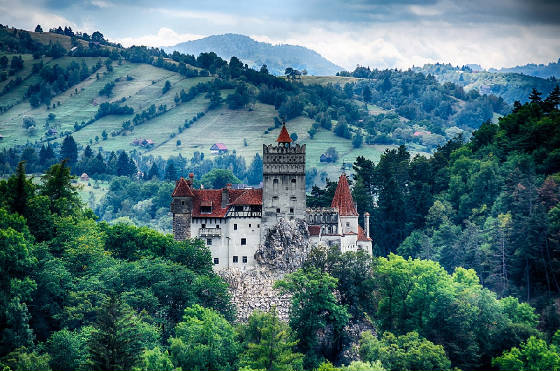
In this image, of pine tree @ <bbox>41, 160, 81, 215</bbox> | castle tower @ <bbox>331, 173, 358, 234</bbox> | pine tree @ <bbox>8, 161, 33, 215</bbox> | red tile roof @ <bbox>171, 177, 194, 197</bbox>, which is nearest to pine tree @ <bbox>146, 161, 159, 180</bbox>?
pine tree @ <bbox>41, 160, 81, 215</bbox>

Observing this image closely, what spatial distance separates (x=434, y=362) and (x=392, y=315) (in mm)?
11617

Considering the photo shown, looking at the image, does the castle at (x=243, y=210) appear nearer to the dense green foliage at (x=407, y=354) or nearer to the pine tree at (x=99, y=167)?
the dense green foliage at (x=407, y=354)

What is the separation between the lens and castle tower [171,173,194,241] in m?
84.8

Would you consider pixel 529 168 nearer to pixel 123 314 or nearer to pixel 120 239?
pixel 120 239

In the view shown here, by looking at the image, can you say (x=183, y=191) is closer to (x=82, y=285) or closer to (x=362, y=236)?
(x=82, y=285)

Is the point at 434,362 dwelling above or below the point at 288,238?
below

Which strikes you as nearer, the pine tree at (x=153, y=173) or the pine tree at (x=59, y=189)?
the pine tree at (x=59, y=189)

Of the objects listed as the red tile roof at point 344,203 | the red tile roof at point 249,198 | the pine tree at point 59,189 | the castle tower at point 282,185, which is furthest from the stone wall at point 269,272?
the pine tree at point 59,189

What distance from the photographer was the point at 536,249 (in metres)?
89.4

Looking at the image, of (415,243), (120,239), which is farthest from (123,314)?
(415,243)

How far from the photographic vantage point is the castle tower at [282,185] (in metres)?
85.1

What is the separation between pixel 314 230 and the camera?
286 ft

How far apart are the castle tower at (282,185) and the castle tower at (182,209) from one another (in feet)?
24.2

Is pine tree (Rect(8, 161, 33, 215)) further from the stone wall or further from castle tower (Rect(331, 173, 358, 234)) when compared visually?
castle tower (Rect(331, 173, 358, 234))
